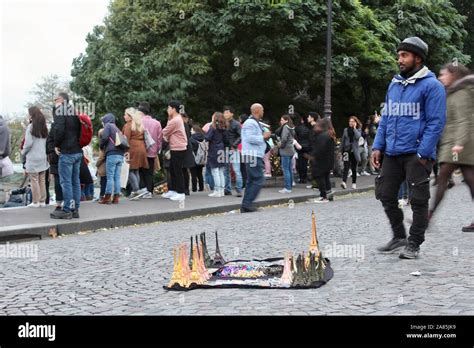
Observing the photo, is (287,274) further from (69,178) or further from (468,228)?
(69,178)

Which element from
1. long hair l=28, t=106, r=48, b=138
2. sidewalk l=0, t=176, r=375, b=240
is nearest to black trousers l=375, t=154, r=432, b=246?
sidewalk l=0, t=176, r=375, b=240

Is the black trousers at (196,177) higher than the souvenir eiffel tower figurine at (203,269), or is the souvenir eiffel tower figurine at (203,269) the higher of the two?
the black trousers at (196,177)

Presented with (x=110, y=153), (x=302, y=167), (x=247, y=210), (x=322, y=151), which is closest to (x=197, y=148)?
(x=302, y=167)

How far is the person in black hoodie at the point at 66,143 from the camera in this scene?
10914 millimetres

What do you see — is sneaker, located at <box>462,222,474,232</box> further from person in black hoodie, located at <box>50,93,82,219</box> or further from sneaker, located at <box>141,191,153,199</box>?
sneaker, located at <box>141,191,153,199</box>

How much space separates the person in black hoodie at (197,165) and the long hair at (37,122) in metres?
5.37

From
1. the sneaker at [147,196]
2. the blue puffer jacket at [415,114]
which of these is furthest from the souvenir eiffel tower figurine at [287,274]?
the sneaker at [147,196]

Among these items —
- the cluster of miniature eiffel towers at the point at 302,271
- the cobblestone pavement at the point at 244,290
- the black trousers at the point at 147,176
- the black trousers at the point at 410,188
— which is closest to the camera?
the cobblestone pavement at the point at 244,290

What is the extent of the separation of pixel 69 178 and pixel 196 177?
24.3 feet

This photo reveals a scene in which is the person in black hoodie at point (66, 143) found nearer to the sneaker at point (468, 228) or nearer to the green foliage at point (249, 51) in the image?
the sneaker at point (468, 228)

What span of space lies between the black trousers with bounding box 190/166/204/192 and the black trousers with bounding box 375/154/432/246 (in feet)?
36.1

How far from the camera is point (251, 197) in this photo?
517 inches

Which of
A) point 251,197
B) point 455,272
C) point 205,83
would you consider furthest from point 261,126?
point 205,83

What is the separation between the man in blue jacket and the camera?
681 centimetres
